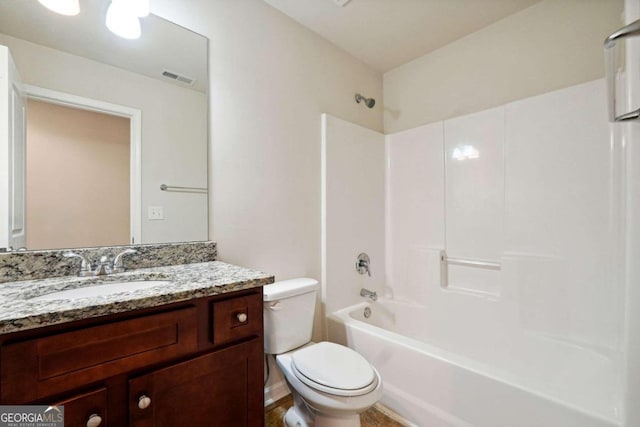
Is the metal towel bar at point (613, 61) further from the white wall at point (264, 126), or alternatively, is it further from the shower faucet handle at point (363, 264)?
the shower faucet handle at point (363, 264)

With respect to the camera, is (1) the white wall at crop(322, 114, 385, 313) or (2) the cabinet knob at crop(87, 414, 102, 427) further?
(1) the white wall at crop(322, 114, 385, 313)

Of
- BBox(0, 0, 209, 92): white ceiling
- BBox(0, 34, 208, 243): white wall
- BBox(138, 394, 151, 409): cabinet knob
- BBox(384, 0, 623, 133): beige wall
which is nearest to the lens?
BBox(138, 394, 151, 409): cabinet knob

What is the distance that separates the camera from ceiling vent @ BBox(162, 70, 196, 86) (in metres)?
1.36

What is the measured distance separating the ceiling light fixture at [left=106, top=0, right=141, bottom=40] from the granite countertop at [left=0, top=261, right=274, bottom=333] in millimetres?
Result: 1062

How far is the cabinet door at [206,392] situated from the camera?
0.77 m

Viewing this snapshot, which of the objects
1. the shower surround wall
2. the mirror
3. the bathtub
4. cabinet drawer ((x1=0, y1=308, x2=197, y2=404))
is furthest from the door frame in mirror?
the shower surround wall

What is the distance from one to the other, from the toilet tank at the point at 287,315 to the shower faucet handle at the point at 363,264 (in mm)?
Result: 649

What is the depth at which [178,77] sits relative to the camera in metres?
1.39

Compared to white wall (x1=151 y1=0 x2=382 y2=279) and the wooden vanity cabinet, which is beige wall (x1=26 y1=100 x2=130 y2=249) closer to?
white wall (x1=151 y1=0 x2=382 y2=279)

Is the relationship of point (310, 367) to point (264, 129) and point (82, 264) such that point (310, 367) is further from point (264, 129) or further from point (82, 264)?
point (264, 129)

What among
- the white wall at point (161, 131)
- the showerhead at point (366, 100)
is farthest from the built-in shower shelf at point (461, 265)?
the white wall at point (161, 131)

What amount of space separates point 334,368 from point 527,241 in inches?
55.5

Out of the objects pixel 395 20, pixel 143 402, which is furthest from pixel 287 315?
pixel 395 20

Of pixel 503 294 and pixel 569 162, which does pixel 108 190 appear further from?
pixel 569 162
